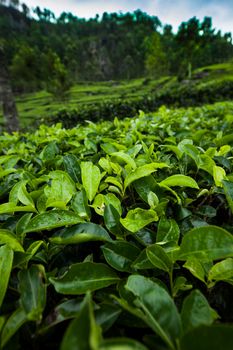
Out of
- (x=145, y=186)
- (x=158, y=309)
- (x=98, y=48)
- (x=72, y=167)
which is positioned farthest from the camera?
(x=98, y=48)

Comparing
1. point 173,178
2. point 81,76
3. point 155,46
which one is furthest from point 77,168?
point 81,76

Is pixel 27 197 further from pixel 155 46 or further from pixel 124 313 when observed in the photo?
pixel 155 46

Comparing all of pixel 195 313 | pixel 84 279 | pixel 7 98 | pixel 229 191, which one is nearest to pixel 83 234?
pixel 84 279

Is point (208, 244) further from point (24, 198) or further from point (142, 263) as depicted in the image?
point (24, 198)

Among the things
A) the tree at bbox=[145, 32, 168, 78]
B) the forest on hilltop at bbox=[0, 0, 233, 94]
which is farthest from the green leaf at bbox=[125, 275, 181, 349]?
the tree at bbox=[145, 32, 168, 78]

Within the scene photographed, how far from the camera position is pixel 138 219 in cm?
81

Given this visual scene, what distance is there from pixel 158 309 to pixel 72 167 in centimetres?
80

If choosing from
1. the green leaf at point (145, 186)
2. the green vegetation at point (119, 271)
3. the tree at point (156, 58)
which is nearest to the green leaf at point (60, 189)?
the green vegetation at point (119, 271)

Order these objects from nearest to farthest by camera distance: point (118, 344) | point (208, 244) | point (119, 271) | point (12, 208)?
point (118, 344) → point (208, 244) → point (119, 271) → point (12, 208)

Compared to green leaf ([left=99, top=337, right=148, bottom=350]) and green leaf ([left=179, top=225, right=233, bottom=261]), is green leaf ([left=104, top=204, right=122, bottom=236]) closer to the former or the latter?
green leaf ([left=179, top=225, right=233, bottom=261])

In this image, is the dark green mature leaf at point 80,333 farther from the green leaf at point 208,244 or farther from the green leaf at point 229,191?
the green leaf at point 229,191

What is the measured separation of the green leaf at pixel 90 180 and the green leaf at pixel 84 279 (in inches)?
13.3

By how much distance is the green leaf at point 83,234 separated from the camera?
28.3 inches

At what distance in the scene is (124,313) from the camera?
0.59m
